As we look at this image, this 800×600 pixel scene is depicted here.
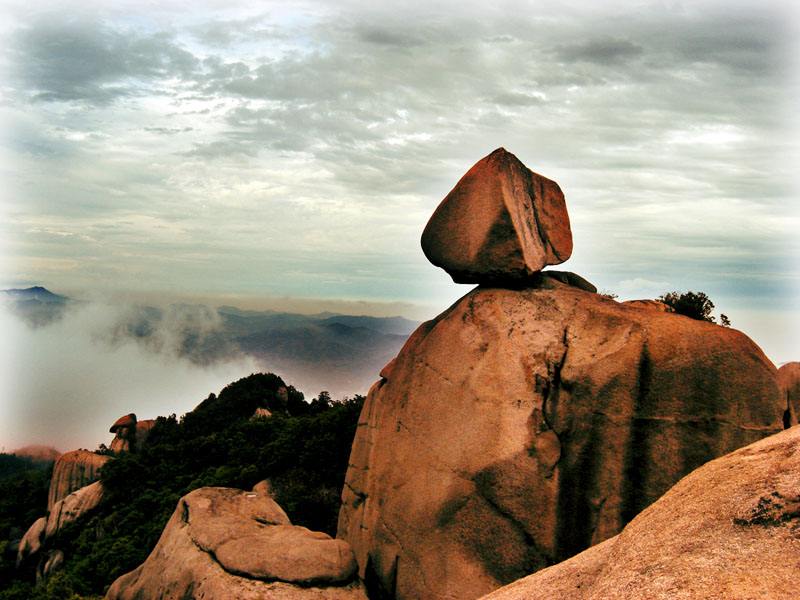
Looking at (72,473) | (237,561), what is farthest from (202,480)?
(237,561)

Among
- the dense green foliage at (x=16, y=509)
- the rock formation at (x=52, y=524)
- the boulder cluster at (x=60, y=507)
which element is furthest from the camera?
the dense green foliage at (x=16, y=509)

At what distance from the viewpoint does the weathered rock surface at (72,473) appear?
30891mm


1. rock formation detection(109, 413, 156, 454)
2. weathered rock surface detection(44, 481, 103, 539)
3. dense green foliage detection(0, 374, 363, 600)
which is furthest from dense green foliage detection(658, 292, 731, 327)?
rock formation detection(109, 413, 156, 454)

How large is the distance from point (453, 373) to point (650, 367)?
11.1 ft

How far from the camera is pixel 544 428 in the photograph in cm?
1245

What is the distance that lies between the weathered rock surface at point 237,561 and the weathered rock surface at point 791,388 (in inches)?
322

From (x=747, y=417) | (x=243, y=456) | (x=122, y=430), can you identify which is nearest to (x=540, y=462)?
(x=747, y=417)

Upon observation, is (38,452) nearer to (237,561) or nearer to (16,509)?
(16,509)

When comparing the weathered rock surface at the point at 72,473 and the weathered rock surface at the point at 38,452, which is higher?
the weathered rock surface at the point at 72,473

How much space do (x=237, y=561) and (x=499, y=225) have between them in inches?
313

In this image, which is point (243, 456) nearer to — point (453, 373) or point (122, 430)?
point (453, 373)

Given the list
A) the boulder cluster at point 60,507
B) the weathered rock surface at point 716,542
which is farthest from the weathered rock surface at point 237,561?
the boulder cluster at point 60,507

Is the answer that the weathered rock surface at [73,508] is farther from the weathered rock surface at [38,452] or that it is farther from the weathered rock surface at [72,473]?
the weathered rock surface at [38,452]

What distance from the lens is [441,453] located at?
1300cm
